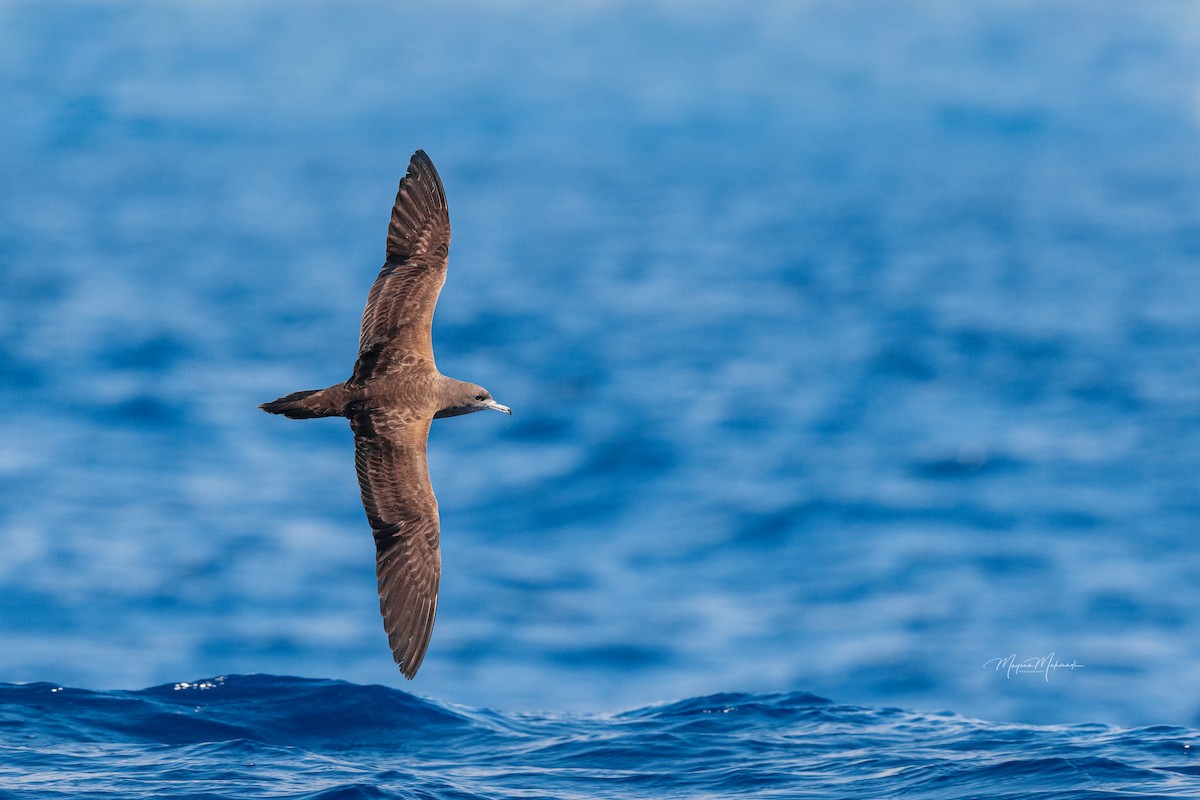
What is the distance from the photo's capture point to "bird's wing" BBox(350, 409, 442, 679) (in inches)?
382

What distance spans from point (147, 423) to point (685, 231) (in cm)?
2422

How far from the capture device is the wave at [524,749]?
38.7 ft

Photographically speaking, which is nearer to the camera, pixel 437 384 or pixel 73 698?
pixel 437 384

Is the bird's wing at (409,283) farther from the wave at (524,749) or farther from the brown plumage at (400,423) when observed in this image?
the wave at (524,749)

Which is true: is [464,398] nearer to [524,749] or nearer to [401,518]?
[401,518]

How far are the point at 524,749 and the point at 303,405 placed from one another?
5.16 m

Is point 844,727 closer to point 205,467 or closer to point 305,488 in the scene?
point 305,488

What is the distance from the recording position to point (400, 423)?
32.0ft

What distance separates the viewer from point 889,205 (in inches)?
2290

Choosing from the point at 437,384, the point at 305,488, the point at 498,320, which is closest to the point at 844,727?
the point at 437,384
